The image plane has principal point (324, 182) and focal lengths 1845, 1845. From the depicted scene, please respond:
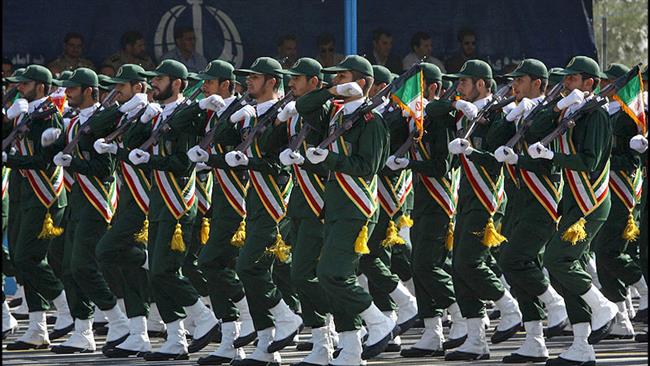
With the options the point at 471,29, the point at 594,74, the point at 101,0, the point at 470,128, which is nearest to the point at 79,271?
the point at 470,128

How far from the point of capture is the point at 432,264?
43.7 ft

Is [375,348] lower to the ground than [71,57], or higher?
lower

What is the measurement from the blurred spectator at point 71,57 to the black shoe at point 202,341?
246 inches

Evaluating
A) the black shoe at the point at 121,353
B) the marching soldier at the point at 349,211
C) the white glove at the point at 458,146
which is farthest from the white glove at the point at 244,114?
the black shoe at the point at 121,353

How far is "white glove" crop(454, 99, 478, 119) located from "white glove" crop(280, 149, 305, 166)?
5.63 ft

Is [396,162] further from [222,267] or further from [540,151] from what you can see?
[222,267]

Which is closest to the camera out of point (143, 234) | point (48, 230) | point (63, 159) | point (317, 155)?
point (317, 155)

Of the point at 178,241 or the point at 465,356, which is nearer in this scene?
the point at 465,356

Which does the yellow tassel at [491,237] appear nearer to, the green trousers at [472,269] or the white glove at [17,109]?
the green trousers at [472,269]

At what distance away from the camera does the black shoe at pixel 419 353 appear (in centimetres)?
1329

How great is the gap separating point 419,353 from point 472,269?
80 cm

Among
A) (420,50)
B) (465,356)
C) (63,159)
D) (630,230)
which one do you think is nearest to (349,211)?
(465,356)

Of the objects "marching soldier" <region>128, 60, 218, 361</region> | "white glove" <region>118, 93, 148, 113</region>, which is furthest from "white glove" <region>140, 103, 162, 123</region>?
"white glove" <region>118, 93, 148, 113</region>

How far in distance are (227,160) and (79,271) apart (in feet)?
6.07
